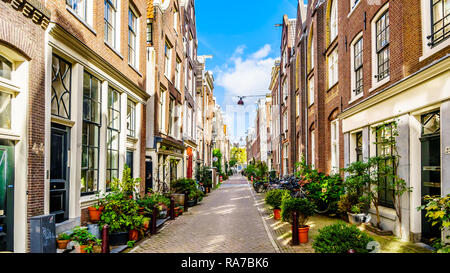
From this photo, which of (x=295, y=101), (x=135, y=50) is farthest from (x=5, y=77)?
(x=295, y=101)

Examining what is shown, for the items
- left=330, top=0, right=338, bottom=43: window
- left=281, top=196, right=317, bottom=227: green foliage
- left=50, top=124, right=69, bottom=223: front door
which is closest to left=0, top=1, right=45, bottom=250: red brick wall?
left=50, top=124, right=69, bottom=223: front door

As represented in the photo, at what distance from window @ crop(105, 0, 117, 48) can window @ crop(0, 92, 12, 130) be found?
489 cm

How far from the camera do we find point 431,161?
734 cm

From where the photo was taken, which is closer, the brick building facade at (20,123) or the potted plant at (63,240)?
the brick building facade at (20,123)

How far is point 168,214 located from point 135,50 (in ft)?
21.4

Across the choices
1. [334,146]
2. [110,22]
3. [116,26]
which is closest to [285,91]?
[334,146]

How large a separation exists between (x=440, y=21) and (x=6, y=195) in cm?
903

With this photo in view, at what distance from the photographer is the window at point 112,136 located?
34.0ft

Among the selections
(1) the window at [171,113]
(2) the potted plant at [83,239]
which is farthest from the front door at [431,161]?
(1) the window at [171,113]

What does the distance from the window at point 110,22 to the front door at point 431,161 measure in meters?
9.08

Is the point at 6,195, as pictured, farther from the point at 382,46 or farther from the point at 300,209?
the point at 382,46

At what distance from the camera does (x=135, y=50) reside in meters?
13.0

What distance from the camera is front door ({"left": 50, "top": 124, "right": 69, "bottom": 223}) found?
7191mm

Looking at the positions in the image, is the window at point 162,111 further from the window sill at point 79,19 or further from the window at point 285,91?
the window at point 285,91
